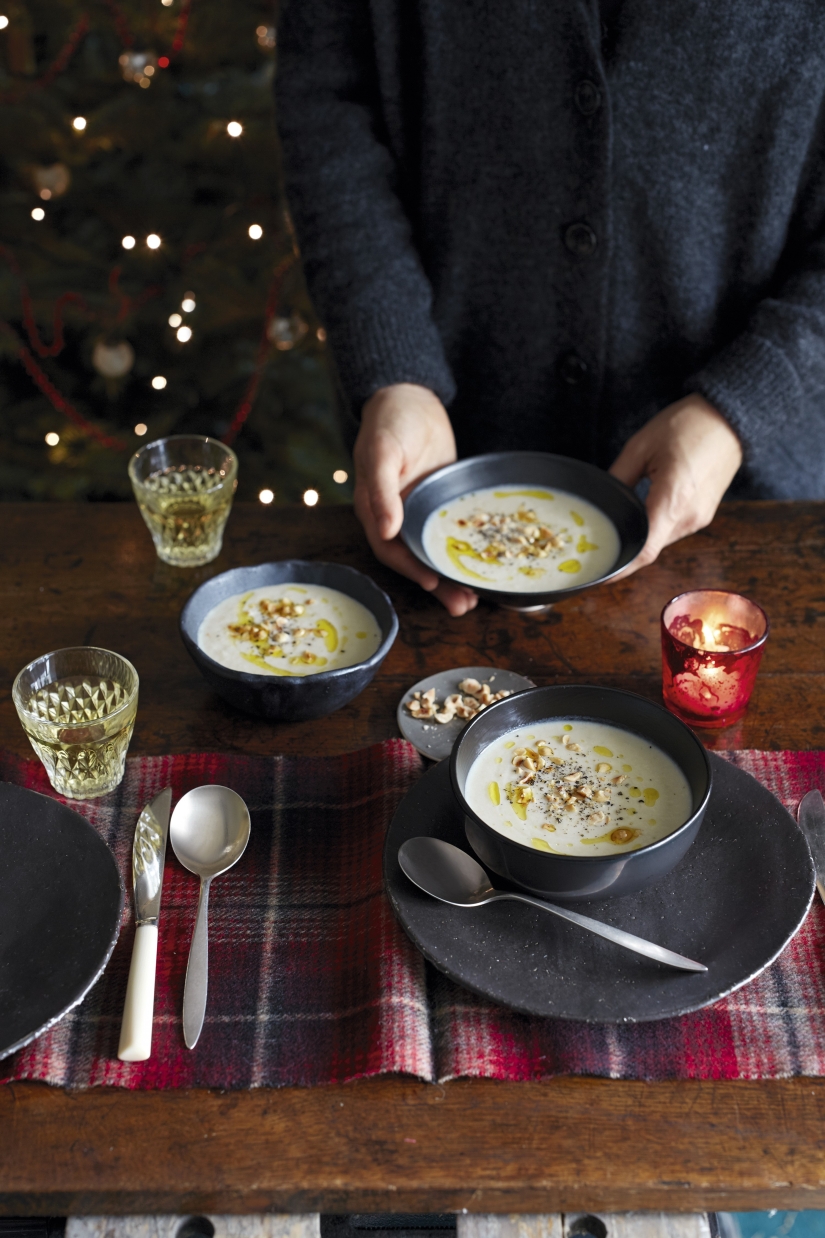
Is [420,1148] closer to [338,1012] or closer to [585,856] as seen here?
[338,1012]

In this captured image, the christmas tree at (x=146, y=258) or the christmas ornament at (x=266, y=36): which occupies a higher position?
the christmas ornament at (x=266, y=36)

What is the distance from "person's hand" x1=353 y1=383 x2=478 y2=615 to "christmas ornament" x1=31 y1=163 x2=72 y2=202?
63.3 inches

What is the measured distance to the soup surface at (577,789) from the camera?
86 cm

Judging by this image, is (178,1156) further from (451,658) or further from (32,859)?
(451,658)

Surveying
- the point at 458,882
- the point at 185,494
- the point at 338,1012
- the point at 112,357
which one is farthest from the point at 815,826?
the point at 112,357

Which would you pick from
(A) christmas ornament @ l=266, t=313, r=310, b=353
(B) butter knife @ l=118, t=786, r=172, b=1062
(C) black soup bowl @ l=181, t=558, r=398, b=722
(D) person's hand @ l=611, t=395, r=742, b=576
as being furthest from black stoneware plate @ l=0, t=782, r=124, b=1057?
(A) christmas ornament @ l=266, t=313, r=310, b=353

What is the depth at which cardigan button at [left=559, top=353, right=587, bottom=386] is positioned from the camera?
1669 mm

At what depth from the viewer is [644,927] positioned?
821 millimetres

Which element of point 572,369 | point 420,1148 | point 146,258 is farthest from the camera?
point 146,258

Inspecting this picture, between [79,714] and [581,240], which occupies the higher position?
[581,240]

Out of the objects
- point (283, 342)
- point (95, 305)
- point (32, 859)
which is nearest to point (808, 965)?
point (32, 859)

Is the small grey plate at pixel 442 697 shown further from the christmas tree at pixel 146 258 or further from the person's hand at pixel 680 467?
the christmas tree at pixel 146 258

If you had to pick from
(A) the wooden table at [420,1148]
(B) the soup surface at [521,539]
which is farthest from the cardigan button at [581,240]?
(A) the wooden table at [420,1148]

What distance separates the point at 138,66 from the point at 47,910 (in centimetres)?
233
